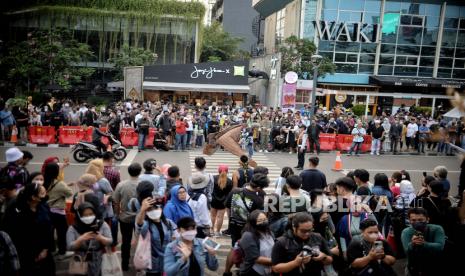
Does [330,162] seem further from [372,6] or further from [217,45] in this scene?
[217,45]

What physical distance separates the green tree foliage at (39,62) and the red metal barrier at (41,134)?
11.6m

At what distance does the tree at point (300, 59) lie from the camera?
100 feet

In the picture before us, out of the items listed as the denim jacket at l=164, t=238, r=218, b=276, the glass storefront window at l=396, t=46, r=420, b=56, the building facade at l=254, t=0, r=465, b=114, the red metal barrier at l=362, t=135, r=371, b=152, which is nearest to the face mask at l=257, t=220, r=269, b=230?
the denim jacket at l=164, t=238, r=218, b=276

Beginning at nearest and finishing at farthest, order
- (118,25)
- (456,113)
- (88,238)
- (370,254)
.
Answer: (370,254)
(88,238)
(456,113)
(118,25)

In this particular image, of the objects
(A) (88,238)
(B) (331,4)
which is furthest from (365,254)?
(B) (331,4)

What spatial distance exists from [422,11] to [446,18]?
93.5 inches

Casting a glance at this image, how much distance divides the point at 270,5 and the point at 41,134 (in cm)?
3165

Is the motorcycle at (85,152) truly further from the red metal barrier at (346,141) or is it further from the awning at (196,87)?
the awning at (196,87)

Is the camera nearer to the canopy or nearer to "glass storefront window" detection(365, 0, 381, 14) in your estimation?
the canopy

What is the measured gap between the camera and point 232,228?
591 cm

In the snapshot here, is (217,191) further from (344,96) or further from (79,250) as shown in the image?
(344,96)

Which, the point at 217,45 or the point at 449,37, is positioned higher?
the point at 449,37

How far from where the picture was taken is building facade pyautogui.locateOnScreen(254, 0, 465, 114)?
34.4 m

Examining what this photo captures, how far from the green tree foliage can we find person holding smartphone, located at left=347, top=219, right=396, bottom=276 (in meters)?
27.3
